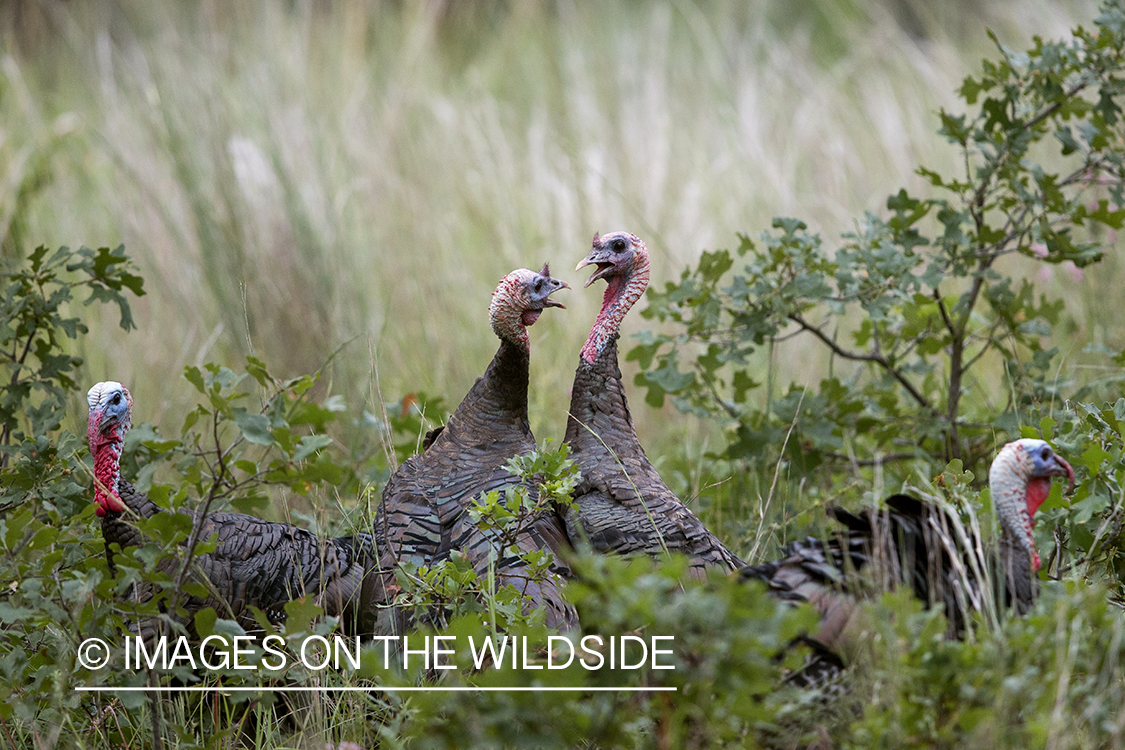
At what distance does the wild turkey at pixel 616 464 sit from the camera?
9.61 ft

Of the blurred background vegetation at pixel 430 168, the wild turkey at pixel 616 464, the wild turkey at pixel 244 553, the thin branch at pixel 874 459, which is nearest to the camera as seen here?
the wild turkey at pixel 244 553

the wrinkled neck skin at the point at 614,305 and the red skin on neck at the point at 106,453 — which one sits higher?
the wrinkled neck skin at the point at 614,305

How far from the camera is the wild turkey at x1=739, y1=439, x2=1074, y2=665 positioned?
204cm

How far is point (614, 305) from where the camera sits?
3352 millimetres

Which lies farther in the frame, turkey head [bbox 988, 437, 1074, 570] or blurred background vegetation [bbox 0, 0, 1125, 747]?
blurred background vegetation [bbox 0, 0, 1125, 747]

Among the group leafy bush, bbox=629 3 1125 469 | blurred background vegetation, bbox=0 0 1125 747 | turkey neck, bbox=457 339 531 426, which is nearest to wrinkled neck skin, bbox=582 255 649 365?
leafy bush, bbox=629 3 1125 469

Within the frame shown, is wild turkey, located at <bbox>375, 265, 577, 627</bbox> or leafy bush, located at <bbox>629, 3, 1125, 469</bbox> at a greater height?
leafy bush, located at <bbox>629, 3, 1125, 469</bbox>

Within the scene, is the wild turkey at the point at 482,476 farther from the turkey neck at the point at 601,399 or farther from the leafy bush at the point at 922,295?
the leafy bush at the point at 922,295

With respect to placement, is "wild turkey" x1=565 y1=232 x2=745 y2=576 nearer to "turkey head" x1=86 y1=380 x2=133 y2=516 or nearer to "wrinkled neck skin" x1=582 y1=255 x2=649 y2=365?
"wrinkled neck skin" x1=582 y1=255 x2=649 y2=365

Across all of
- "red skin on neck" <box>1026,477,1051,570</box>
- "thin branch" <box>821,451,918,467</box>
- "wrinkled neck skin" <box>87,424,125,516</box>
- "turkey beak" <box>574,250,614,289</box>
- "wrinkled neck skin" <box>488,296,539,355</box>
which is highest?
"turkey beak" <box>574,250,614,289</box>

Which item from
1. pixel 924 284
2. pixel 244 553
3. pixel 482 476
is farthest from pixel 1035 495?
pixel 244 553

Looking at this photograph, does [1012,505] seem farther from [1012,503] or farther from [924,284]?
[924,284]

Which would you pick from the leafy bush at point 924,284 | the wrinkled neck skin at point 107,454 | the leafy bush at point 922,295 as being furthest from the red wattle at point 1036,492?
the wrinkled neck skin at point 107,454

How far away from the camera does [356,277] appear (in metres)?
5.14
